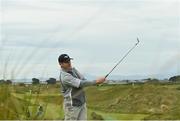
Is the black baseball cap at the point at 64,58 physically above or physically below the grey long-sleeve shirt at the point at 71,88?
above

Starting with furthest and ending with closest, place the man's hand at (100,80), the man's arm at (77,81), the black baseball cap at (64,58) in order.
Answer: the black baseball cap at (64,58)
the man's arm at (77,81)
the man's hand at (100,80)

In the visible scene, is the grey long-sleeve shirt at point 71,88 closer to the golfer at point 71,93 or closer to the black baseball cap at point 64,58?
the golfer at point 71,93

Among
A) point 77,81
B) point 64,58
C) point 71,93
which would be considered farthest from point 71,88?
point 64,58

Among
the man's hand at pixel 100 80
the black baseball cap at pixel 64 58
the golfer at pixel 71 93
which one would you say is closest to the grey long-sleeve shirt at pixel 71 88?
the golfer at pixel 71 93

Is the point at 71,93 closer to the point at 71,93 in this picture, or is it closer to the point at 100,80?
the point at 71,93

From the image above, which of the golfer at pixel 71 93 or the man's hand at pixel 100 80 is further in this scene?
the golfer at pixel 71 93

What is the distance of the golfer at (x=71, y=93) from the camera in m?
6.84

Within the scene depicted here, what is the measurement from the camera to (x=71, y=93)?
6953 mm

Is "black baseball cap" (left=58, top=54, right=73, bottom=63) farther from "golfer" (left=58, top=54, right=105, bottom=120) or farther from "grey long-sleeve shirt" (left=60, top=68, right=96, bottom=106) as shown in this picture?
"grey long-sleeve shirt" (left=60, top=68, right=96, bottom=106)

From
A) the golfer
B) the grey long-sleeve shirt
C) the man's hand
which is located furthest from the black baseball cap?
the man's hand

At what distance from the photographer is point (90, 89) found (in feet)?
22.8

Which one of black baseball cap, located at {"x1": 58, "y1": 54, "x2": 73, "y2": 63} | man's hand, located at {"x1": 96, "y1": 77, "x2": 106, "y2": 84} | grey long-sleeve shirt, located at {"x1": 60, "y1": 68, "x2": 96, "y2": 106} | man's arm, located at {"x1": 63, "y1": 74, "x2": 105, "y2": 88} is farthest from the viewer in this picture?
black baseball cap, located at {"x1": 58, "y1": 54, "x2": 73, "y2": 63}

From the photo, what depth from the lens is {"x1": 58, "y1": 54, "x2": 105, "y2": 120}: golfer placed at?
684 cm

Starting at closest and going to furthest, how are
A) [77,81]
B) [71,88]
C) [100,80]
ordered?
[100,80]
[77,81]
[71,88]
